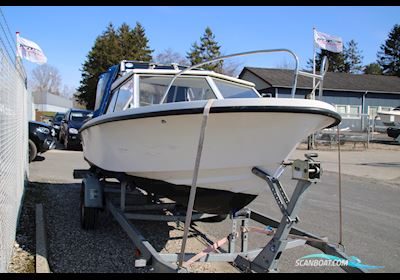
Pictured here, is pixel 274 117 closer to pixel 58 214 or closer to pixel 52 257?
pixel 52 257

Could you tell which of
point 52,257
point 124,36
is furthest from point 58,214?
point 124,36

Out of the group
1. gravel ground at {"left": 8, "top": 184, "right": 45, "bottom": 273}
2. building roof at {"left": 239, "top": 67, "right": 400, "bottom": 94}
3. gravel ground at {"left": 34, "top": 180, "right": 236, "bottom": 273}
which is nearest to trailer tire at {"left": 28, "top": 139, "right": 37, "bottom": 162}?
gravel ground at {"left": 8, "top": 184, "right": 45, "bottom": 273}

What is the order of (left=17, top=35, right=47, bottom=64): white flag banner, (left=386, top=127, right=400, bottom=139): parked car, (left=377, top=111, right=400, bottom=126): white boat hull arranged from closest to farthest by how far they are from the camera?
(left=17, top=35, right=47, bottom=64): white flag banner → (left=377, top=111, right=400, bottom=126): white boat hull → (left=386, top=127, right=400, bottom=139): parked car

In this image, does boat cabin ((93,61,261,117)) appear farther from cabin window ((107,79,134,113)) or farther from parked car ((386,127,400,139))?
parked car ((386,127,400,139))

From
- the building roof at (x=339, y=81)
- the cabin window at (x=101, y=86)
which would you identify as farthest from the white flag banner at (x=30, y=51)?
the building roof at (x=339, y=81)

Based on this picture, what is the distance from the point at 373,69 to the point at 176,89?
61.7 meters

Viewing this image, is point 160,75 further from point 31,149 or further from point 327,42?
point 327,42

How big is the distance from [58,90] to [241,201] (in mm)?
110054

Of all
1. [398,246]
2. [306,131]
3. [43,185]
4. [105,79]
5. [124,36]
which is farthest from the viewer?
[124,36]

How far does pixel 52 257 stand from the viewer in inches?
177

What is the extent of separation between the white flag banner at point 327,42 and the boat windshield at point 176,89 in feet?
34.1

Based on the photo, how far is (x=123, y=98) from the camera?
18.2 feet

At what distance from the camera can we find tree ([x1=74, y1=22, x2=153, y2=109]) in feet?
125

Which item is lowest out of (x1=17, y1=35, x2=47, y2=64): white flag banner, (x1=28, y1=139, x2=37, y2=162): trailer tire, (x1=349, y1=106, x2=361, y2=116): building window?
(x1=28, y1=139, x2=37, y2=162): trailer tire
